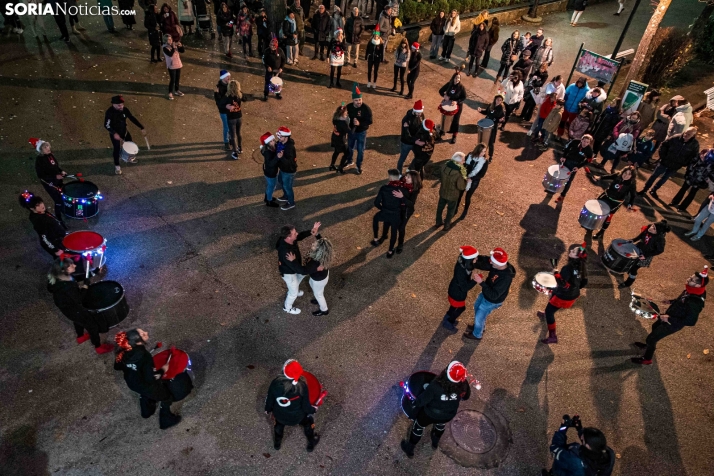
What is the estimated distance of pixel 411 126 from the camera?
1038cm

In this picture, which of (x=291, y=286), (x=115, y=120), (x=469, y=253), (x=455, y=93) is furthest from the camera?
(x=455, y=93)

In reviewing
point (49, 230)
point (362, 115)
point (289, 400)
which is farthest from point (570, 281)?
point (49, 230)

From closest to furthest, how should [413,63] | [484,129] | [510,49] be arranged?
[484,129]
[413,63]
[510,49]

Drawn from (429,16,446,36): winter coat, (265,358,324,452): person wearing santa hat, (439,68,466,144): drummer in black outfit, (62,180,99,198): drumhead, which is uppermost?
(429,16,446,36): winter coat

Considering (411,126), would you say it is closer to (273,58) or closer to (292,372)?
(273,58)

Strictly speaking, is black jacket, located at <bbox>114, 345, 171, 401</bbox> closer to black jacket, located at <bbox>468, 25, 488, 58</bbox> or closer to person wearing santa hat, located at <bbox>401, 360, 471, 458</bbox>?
person wearing santa hat, located at <bbox>401, 360, 471, 458</bbox>

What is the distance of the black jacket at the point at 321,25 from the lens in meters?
15.7

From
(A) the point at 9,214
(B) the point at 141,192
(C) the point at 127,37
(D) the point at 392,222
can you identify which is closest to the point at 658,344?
(D) the point at 392,222

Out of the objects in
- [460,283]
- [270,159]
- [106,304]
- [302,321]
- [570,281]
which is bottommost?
[302,321]

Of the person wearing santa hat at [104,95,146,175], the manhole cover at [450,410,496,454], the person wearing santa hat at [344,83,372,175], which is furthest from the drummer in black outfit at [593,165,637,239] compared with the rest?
the person wearing santa hat at [104,95,146,175]

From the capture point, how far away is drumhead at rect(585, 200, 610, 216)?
31.3 ft

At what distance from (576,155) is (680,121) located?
147 inches

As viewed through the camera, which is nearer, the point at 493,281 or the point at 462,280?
the point at 493,281

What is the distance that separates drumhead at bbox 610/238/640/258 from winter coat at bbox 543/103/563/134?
16.0ft
